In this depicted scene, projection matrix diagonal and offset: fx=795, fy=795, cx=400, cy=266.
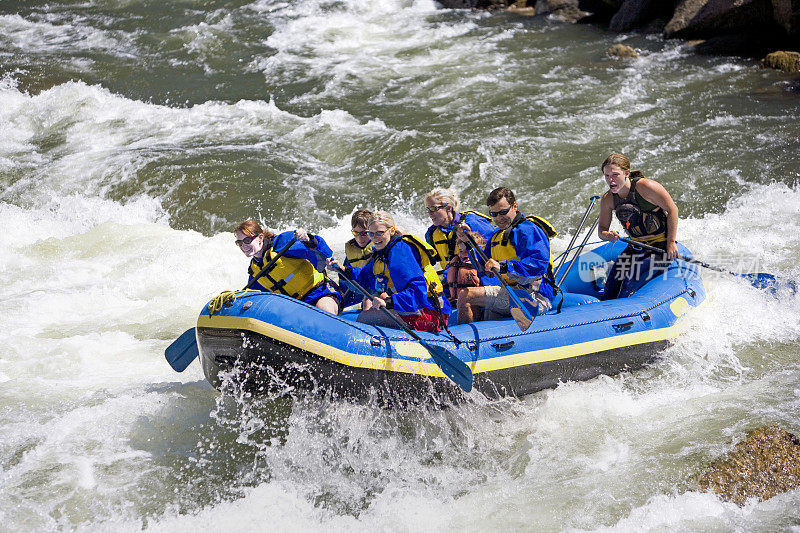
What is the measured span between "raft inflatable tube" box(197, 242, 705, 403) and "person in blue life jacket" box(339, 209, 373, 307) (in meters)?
0.29

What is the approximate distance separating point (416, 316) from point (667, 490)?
1654mm

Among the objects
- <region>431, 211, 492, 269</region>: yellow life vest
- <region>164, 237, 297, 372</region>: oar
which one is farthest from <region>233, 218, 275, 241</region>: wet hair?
<region>431, 211, 492, 269</region>: yellow life vest

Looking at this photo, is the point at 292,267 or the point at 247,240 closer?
the point at 247,240

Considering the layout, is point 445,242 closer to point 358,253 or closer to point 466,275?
point 466,275

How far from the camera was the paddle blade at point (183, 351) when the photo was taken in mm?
4965

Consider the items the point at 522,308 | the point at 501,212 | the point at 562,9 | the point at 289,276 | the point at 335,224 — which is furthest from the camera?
the point at 562,9

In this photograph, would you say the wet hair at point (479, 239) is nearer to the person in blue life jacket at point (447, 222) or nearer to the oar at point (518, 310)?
the person in blue life jacket at point (447, 222)

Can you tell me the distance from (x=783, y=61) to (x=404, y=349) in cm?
857

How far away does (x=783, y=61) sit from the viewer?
10.6 meters

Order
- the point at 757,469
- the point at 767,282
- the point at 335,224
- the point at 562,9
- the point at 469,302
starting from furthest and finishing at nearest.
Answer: the point at 562,9, the point at 335,224, the point at 767,282, the point at 469,302, the point at 757,469

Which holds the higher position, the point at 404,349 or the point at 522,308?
the point at 522,308

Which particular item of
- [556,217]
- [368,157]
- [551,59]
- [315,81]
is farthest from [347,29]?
[556,217]

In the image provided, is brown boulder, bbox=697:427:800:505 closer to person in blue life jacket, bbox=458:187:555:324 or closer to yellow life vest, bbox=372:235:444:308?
person in blue life jacket, bbox=458:187:555:324

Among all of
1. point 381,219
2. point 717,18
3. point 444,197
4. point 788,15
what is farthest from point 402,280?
point 717,18
